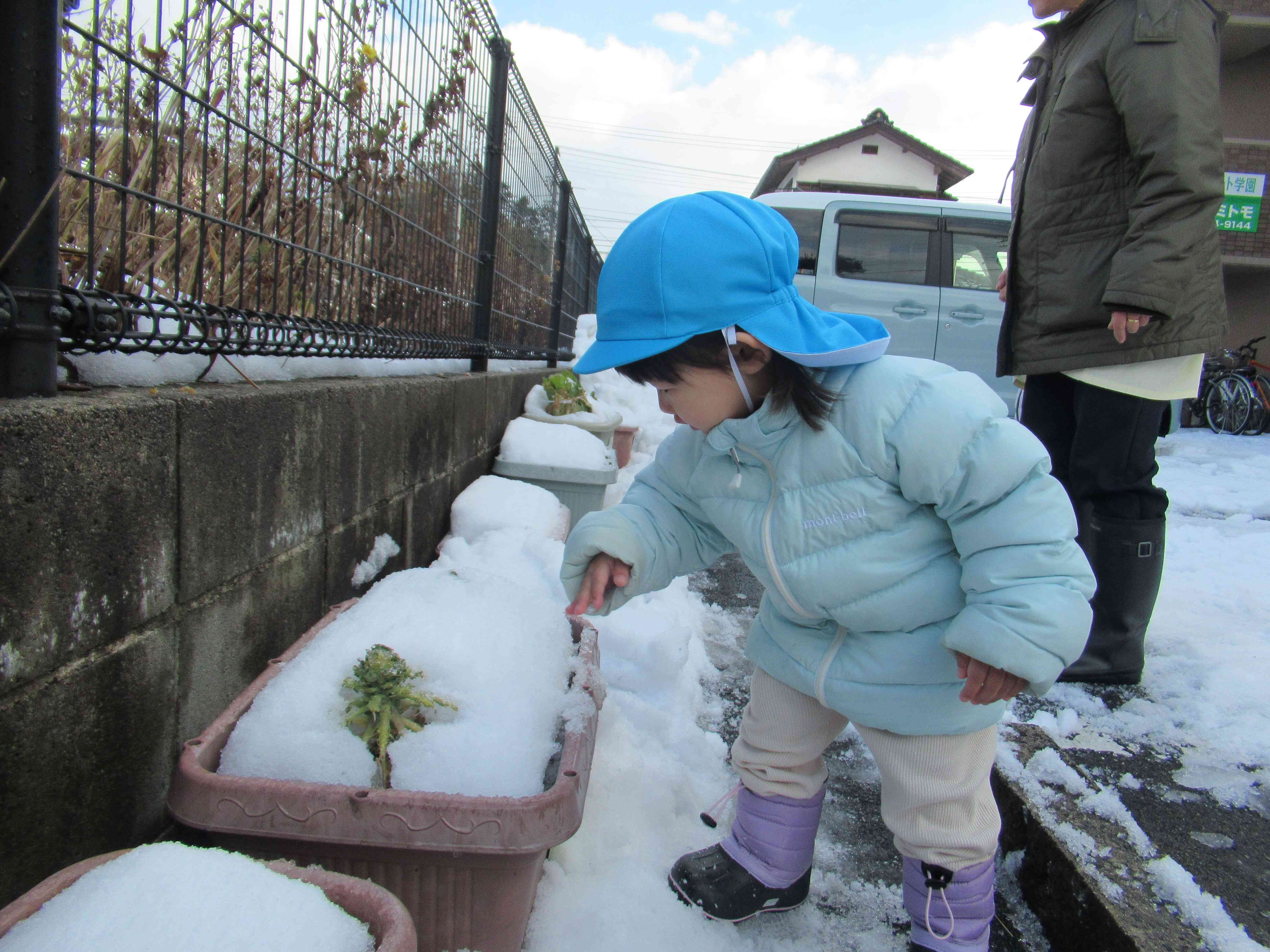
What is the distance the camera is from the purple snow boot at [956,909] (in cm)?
126

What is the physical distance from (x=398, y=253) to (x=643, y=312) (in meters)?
1.52

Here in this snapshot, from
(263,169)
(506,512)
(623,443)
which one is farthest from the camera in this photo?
(623,443)

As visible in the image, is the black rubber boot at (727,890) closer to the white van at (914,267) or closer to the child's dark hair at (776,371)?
the child's dark hair at (776,371)

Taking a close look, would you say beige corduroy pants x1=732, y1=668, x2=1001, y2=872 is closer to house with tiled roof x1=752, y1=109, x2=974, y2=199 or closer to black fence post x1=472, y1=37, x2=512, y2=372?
black fence post x1=472, y1=37, x2=512, y2=372

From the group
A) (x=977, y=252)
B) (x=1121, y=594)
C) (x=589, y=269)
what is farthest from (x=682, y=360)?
(x=589, y=269)

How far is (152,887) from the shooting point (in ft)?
2.77

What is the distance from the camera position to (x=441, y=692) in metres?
1.45

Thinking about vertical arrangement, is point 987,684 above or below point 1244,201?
below

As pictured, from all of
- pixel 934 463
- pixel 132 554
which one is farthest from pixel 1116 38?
pixel 132 554

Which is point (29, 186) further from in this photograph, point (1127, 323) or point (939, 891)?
point (1127, 323)

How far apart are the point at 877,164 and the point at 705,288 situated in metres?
25.9

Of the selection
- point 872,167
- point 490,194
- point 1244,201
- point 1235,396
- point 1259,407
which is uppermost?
point 872,167

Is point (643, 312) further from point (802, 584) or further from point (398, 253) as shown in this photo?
point (398, 253)

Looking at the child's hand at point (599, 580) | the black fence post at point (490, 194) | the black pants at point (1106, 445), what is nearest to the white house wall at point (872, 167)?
the black fence post at point (490, 194)
